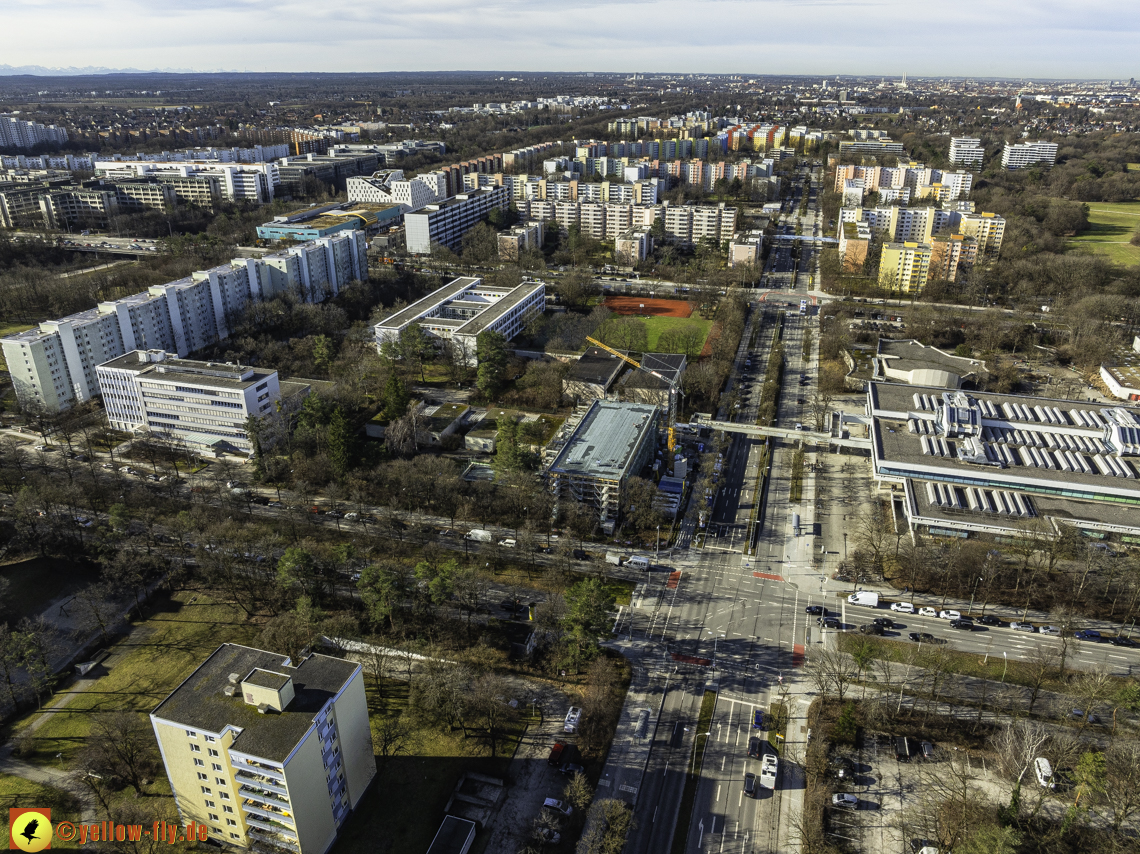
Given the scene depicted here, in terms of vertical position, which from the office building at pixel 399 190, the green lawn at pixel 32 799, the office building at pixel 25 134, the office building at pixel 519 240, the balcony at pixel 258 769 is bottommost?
the green lawn at pixel 32 799

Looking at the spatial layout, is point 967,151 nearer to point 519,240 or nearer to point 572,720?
point 519,240

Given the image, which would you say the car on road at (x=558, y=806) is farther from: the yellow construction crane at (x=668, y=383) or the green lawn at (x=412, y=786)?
the yellow construction crane at (x=668, y=383)

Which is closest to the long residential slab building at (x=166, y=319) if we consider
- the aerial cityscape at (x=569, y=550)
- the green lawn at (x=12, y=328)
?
the aerial cityscape at (x=569, y=550)

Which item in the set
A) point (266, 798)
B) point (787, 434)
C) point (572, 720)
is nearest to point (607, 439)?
point (787, 434)

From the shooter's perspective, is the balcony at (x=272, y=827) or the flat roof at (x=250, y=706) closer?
the flat roof at (x=250, y=706)

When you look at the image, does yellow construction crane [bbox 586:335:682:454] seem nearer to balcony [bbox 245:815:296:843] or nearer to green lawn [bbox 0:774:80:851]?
balcony [bbox 245:815:296:843]

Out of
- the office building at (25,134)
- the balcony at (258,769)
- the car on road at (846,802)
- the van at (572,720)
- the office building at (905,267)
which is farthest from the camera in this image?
the office building at (25,134)

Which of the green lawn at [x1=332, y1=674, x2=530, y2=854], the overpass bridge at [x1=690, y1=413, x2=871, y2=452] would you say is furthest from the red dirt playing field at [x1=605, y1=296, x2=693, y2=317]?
the green lawn at [x1=332, y1=674, x2=530, y2=854]
